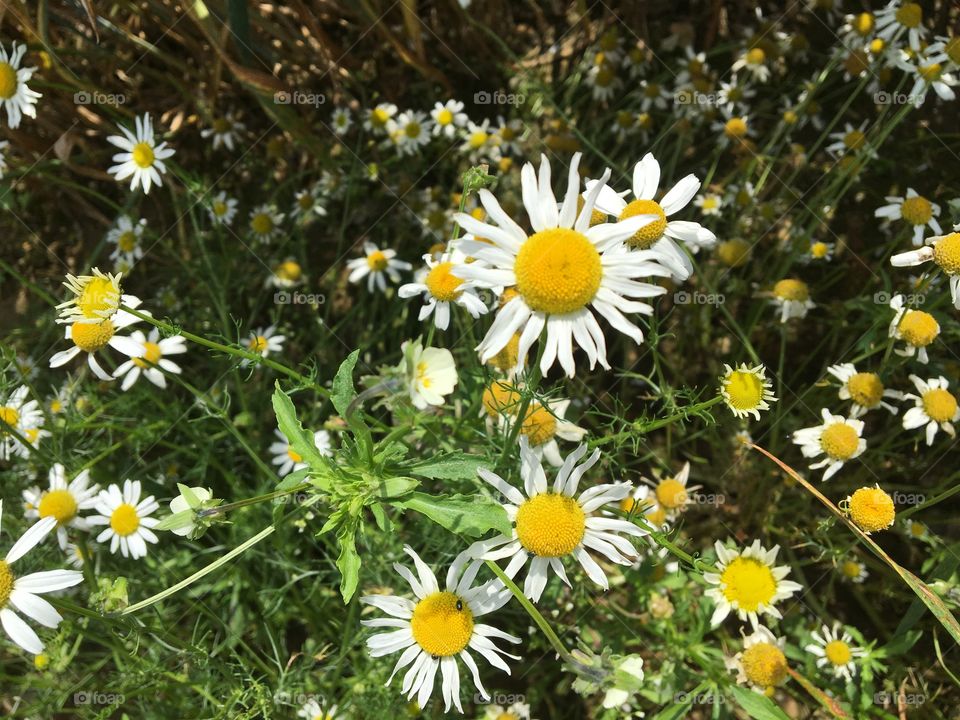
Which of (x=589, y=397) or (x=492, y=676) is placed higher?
(x=589, y=397)

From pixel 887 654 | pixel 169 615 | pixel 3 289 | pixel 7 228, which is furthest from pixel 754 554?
pixel 7 228

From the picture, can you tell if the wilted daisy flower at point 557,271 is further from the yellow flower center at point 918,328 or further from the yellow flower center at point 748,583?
the yellow flower center at point 918,328

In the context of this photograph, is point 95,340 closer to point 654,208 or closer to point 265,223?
point 265,223

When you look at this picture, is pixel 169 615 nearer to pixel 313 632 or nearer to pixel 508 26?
pixel 313 632

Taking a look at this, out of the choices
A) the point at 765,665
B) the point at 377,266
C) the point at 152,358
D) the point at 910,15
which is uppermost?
the point at 910,15

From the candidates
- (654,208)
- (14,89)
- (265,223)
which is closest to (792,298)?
(654,208)

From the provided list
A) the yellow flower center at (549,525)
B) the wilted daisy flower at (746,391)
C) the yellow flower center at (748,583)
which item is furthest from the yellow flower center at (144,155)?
the yellow flower center at (748,583)

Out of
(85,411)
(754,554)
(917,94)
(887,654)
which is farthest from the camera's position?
(85,411)
